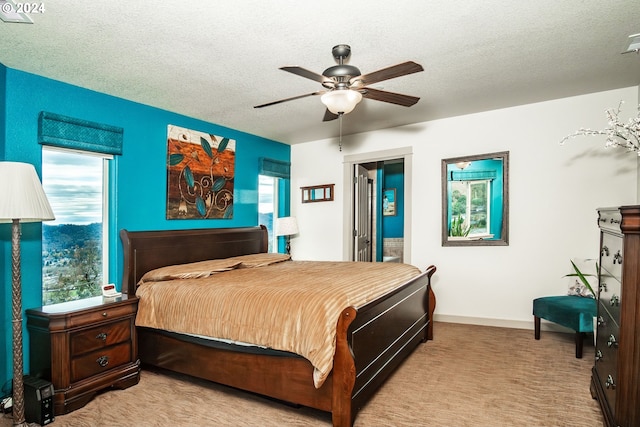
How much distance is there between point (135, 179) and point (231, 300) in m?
1.94

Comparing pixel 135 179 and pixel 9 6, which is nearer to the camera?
pixel 9 6

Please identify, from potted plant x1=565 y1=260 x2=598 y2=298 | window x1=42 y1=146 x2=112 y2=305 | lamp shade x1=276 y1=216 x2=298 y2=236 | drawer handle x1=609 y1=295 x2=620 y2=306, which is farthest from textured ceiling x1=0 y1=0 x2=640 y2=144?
lamp shade x1=276 y1=216 x2=298 y2=236

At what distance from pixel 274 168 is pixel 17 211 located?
3.52 meters

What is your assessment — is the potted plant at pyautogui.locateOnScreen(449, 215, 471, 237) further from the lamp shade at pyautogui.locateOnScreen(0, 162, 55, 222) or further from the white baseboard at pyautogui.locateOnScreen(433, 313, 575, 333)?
the lamp shade at pyautogui.locateOnScreen(0, 162, 55, 222)

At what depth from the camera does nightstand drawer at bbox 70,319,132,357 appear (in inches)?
101

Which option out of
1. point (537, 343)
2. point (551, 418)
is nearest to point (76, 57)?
point (551, 418)

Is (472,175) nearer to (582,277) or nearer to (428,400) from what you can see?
(582,277)

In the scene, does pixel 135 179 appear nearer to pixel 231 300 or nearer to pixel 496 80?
pixel 231 300

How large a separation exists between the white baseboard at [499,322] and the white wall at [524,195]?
0.04 feet

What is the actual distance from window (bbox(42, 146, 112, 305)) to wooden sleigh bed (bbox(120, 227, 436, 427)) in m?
→ 0.33

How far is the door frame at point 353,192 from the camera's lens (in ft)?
15.8

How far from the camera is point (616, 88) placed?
3.60m

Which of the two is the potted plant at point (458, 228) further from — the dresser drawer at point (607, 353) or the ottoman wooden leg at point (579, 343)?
the dresser drawer at point (607, 353)

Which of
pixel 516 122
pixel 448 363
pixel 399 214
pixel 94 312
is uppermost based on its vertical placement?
pixel 516 122
